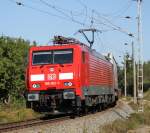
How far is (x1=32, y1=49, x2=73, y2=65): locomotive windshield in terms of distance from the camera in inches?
945

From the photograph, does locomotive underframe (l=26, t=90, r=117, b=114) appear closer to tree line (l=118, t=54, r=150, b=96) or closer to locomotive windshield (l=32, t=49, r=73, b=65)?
locomotive windshield (l=32, t=49, r=73, b=65)

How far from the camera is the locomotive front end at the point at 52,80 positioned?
2336cm

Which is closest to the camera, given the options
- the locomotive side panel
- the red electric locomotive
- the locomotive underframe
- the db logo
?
the locomotive underframe

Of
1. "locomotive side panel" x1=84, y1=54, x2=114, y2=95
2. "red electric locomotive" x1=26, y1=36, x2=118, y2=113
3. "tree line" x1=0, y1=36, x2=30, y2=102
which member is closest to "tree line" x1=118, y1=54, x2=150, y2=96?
"tree line" x1=0, y1=36, x2=30, y2=102

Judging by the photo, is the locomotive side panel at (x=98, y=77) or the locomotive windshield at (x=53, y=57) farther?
the locomotive side panel at (x=98, y=77)

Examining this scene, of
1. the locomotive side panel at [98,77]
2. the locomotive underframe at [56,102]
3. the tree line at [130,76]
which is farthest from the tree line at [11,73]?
the locomotive underframe at [56,102]

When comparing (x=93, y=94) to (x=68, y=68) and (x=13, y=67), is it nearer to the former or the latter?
(x=68, y=68)

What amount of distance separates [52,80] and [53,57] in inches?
48.3

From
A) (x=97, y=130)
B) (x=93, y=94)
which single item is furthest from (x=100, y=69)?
(x=97, y=130)

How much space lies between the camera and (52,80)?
23.6m

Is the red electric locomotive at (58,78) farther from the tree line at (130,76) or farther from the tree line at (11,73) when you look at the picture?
the tree line at (130,76)

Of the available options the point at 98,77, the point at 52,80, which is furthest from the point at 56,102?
the point at 98,77

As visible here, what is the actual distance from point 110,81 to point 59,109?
1224 centimetres

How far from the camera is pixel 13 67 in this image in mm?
61594
